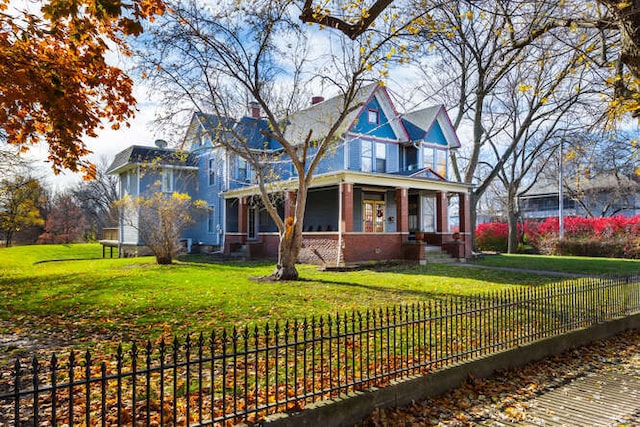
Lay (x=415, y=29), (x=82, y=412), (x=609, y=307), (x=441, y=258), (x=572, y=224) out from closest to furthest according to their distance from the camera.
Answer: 1. (x=82, y=412)
2. (x=609, y=307)
3. (x=415, y=29)
4. (x=441, y=258)
5. (x=572, y=224)

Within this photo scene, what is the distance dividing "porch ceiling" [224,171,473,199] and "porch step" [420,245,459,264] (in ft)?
10.8

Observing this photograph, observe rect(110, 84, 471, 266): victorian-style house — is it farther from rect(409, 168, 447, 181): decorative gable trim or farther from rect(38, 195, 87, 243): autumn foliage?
rect(38, 195, 87, 243): autumn foliage

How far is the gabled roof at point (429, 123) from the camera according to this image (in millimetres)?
27828

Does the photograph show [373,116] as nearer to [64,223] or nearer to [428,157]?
[428,157]

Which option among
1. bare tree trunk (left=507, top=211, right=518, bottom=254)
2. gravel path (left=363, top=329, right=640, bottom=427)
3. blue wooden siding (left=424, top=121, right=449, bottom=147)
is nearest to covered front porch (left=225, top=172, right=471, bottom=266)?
blue wooden siding (left=424, top=121, right=449, bottom=147)

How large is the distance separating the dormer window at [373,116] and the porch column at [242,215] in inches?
354

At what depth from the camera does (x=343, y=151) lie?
24.1 meters

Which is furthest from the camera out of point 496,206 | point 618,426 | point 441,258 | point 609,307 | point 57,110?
point 496,206

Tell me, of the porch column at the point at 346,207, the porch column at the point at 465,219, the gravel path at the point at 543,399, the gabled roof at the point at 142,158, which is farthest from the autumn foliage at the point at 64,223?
the gravel path at the point at 543,399

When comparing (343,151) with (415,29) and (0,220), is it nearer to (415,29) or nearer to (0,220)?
(415,29)

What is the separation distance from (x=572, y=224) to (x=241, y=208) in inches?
941

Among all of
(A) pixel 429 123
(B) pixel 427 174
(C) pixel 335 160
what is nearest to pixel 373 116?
(C) pixel 335 160

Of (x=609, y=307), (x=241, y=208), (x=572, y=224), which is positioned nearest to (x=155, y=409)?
(x=609, y=307)

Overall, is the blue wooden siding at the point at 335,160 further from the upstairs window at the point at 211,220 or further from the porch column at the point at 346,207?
the upstairs window at the point at 211,220
